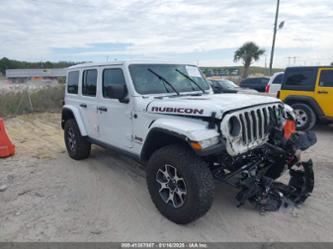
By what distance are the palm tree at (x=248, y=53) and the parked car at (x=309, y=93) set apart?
1014 inches

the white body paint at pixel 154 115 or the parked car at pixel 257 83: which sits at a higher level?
the parked car at pixel 257 83

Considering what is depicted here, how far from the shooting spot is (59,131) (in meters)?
8.66

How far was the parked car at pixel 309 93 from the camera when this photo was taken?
7473mm

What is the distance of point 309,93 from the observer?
306 inches

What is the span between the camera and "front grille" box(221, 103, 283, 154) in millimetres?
2875

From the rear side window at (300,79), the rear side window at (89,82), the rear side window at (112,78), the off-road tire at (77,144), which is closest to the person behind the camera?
the rear side window at (112,78)

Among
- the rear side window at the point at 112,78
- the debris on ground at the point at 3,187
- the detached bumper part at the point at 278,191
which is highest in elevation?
the rear side window at the point at 112,78

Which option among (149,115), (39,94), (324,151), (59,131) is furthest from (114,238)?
(39,94)

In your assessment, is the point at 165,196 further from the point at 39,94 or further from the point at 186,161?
the point at 39,94

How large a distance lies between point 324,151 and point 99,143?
498 cm

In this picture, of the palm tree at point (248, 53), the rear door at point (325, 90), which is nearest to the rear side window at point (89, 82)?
the rear door at point (325, 90)

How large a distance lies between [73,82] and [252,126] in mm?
3960

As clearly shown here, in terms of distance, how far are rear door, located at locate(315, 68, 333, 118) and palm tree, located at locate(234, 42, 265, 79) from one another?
86.0 feet

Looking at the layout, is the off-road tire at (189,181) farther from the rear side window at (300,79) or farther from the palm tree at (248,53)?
the palm tree at (248,53)
